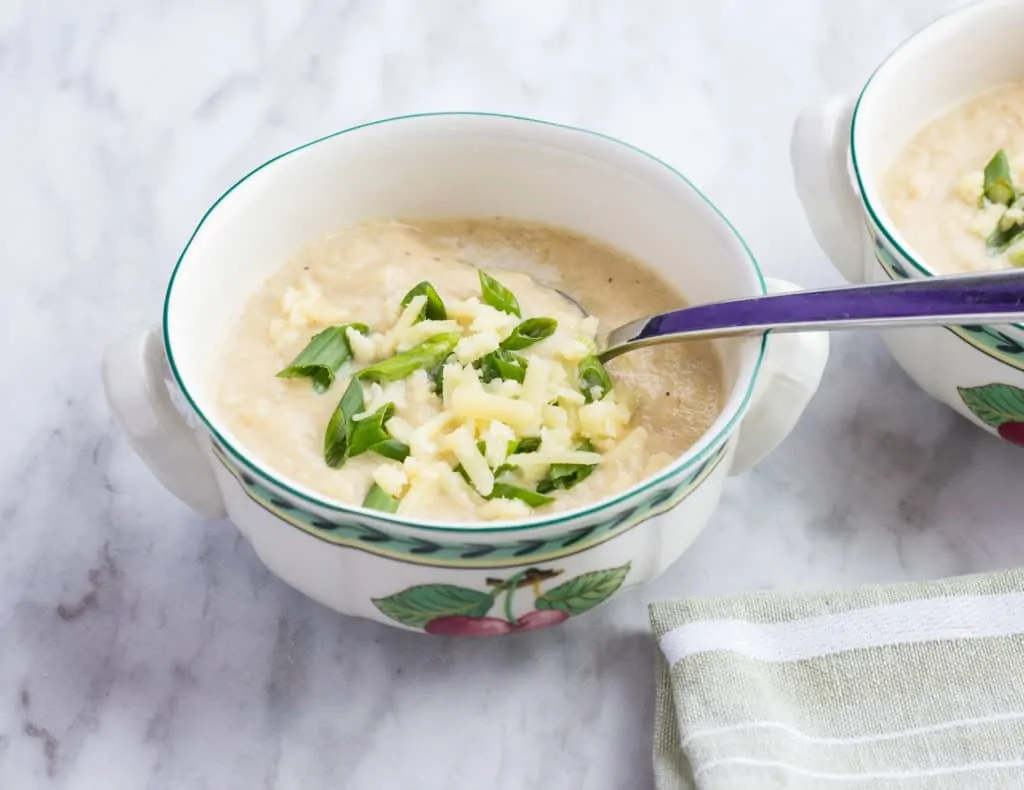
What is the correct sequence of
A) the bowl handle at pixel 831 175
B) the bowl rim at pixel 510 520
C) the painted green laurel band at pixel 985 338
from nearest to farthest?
the bowl rim at pixel 510 520 → the painted green laurel band at pixel 985 338 → the bowl handle at pixel 831 175

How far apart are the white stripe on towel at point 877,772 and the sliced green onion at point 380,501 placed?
33 cm

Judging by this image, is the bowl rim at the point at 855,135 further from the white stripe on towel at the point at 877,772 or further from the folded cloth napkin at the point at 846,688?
the white stripe on towel at the point at 877,772

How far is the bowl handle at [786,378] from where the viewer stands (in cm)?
129

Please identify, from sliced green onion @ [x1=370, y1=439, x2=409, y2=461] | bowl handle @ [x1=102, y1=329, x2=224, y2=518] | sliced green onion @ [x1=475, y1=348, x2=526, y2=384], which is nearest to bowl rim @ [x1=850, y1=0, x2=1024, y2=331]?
sliced green onion @ [x1=475, y1=348, x2=526, y2=384]

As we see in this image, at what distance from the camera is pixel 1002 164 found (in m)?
1.60

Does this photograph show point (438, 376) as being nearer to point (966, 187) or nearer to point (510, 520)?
point (510, 520)

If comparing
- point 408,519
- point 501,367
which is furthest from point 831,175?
point 408,519

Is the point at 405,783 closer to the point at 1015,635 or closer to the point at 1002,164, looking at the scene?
the point at 1015,635

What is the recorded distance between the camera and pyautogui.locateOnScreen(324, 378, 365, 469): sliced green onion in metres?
1.29

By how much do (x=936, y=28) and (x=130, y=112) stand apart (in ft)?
3.35

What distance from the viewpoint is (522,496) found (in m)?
1.26

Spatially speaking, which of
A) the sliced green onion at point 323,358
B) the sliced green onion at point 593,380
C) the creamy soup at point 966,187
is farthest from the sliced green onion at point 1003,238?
the sliced green onion at point 323,358

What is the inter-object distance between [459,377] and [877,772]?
491 mm

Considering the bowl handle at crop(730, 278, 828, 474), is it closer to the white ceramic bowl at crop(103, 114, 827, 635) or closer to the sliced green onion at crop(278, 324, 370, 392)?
the white ceramic bowl at crop(103, 114, 827, 635)
